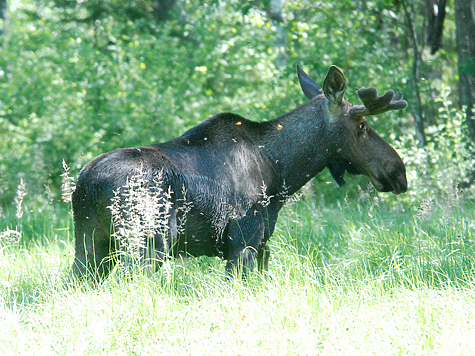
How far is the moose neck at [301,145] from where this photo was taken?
5.32m

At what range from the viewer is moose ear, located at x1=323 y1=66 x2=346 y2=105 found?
4941mm

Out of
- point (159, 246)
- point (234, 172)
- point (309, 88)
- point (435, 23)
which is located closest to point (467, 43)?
point (435, 23)

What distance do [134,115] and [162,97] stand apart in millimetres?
680

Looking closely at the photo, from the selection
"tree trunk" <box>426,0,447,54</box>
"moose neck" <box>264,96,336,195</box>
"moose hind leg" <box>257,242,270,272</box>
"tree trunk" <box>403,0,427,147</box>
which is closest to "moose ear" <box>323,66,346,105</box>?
"moose neck" <box>264,96,336,195</box>

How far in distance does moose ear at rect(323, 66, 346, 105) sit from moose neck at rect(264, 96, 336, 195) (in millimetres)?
152

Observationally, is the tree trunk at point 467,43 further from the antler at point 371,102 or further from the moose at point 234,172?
the antler at point 371,102

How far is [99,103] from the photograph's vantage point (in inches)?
461

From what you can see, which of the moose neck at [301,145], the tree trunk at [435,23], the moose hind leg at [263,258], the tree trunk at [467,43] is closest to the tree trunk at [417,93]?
the tree trunk at [435,23]

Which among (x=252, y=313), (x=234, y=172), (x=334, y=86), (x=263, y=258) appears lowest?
(x=252, y=313)

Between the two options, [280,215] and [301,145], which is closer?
[301,145]

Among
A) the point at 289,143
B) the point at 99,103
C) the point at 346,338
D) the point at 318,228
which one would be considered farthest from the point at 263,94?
the point at 346,338

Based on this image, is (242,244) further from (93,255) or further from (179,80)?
(179,80)

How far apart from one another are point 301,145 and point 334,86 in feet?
2.15

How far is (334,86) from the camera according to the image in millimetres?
5105
